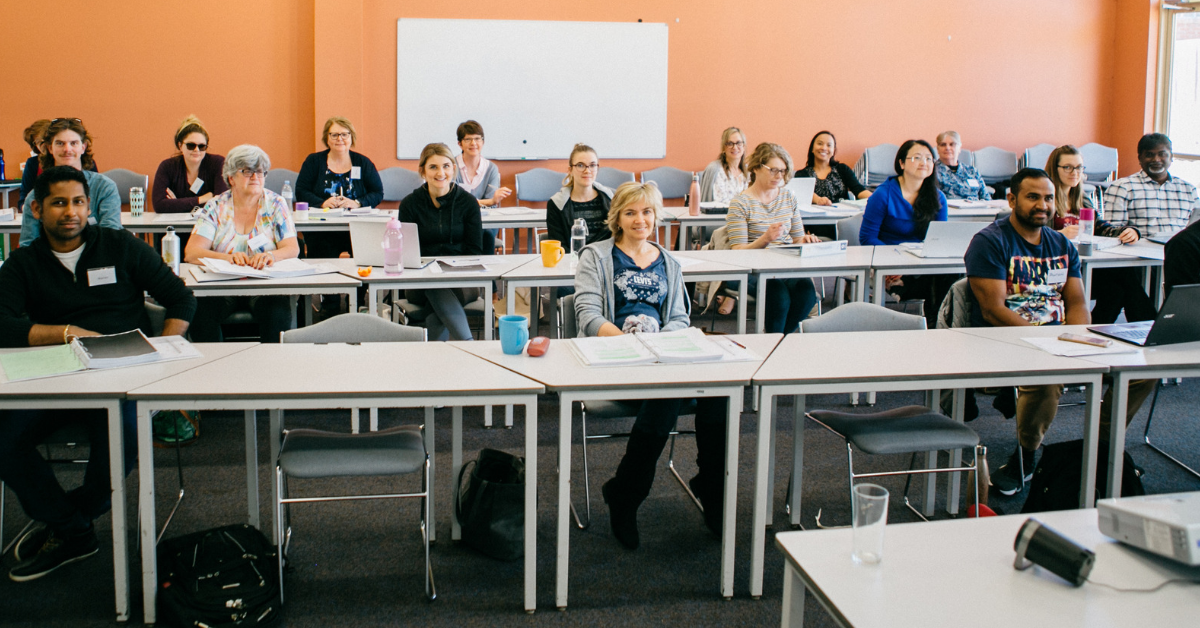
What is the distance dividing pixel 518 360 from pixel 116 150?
6125 millimetres

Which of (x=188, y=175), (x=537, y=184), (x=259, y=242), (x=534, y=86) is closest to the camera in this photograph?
(x=259, y=242)

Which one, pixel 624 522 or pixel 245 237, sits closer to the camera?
pixel 624 522

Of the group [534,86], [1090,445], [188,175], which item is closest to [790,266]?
[1090,445]

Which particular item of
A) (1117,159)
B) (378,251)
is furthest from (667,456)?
(1117,159)

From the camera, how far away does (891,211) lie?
204 inches

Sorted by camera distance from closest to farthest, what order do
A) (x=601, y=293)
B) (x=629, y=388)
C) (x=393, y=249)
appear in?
1. (x=629, y=388)
2. (x=601, y=293)
3. (x=393, y=249)

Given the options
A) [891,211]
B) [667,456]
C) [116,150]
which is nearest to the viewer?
[667,456]

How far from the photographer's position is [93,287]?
10.2ft

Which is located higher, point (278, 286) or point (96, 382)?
point (278, 286)

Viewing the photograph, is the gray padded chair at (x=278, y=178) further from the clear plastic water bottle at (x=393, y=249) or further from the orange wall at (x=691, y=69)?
the clear plastic water bottle at (x=393, y=249)

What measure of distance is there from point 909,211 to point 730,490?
3136mm

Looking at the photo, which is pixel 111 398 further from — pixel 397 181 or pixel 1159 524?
pixel 397 181

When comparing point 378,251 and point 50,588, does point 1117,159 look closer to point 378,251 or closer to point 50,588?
point 378,251

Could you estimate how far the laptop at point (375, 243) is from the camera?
4113mm
